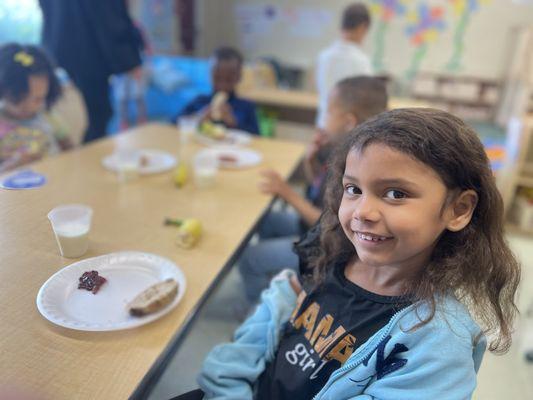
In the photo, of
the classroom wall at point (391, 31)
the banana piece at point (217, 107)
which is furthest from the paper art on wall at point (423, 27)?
the banana piece at point (217, 107)

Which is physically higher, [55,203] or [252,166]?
[55,203]

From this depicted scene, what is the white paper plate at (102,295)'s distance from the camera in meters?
0.79

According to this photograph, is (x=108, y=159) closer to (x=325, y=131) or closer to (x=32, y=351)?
(x=325, y=131)

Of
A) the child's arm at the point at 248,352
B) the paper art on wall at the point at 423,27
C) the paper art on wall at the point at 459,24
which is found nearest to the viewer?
the child's arm at the point at 248,352

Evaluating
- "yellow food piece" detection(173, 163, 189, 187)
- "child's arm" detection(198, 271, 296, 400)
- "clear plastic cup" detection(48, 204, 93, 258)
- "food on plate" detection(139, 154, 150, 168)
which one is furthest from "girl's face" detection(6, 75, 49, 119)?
"child's arm" detection(198, 271, 296, 400)

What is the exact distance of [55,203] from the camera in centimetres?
98

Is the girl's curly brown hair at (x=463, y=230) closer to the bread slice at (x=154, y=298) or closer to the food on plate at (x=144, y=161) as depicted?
the bread slice at (x=154, y=298)

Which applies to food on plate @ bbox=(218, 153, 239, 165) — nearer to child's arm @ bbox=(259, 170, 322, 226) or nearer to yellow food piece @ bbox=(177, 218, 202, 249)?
child's arm @ bbox=(259, 170, 322, 226)

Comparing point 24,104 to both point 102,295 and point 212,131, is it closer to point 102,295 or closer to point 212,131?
point 212,131

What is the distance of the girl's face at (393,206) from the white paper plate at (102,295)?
0.44 meters

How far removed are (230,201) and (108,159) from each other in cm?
59

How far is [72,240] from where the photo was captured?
2.88 feet

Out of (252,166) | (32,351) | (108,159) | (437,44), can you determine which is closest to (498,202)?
(32,351)

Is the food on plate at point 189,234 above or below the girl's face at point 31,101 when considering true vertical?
below
